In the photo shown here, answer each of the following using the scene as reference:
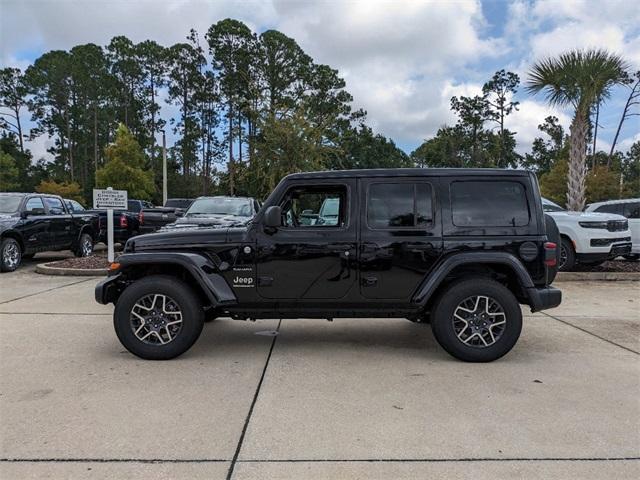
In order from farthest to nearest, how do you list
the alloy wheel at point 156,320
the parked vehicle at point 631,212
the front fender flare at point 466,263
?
the parked vehicle at point 631,212 < the alloy wheel at point 156,320 < the front fender flare at point 466,263

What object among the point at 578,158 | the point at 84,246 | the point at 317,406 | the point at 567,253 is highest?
the point at 578,158

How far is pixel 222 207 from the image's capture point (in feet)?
35.3

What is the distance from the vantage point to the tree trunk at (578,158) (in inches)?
535

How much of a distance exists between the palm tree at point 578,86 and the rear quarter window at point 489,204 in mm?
10153

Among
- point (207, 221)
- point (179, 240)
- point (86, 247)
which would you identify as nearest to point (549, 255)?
point (179, 240)

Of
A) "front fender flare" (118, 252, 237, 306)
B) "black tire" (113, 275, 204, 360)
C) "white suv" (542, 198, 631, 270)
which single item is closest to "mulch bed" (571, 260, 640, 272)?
"white suv" (542, 198, 631, 270)

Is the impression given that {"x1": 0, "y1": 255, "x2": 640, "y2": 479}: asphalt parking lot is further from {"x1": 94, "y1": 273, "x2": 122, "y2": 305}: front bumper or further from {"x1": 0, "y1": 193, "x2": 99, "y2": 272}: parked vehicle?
{"x1": 0, "y1": 193, "x2": 99, "y2": 272}: parked vehicle

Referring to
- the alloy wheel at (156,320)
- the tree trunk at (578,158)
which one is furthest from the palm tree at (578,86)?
the alloy wheel at (156,320)

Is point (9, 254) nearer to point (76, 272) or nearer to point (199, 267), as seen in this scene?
point (76, 272)

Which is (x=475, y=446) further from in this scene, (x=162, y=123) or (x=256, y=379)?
(x=162, y=123)

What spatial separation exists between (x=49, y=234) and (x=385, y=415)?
10.8 m

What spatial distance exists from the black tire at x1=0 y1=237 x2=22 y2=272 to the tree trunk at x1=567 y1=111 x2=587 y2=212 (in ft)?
46.0

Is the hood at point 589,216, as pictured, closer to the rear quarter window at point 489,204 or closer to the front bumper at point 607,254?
the front bumper at point 607,254

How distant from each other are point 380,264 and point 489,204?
4.06 feet
